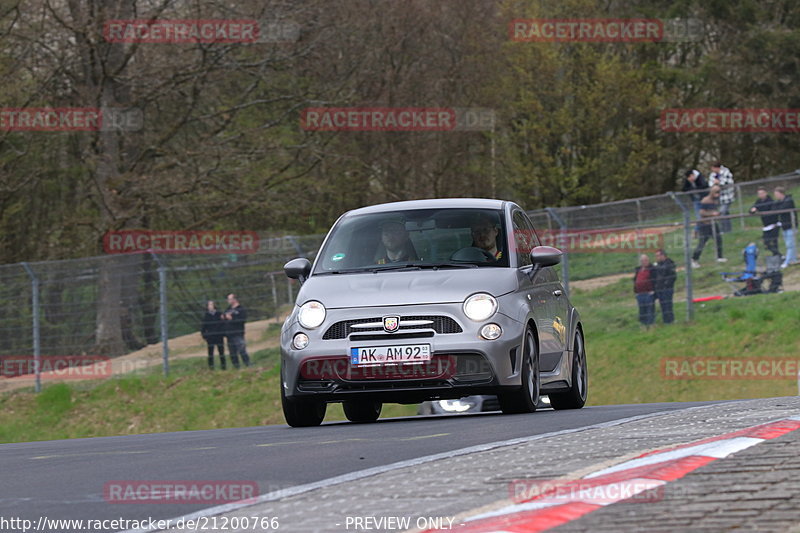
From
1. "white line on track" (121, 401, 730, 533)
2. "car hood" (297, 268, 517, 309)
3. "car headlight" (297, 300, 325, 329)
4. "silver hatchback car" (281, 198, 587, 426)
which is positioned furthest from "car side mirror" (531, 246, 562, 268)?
"white line on track" (121, 401, 730, 533)

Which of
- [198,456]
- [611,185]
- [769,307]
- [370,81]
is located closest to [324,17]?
[370,81]

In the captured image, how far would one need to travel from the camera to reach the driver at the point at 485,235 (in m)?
12.2

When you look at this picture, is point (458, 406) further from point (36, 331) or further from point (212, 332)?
point (36, 331)

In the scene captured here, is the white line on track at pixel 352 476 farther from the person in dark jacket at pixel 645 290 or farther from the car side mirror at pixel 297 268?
the person in dark jacket at pixel 645 290

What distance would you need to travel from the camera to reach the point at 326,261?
12352 millimetres

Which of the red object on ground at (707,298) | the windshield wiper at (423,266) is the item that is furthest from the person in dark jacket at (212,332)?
the windshield wiper at (423,266)

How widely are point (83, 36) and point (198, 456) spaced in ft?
78.7

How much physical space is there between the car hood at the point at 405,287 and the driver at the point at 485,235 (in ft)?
1.19

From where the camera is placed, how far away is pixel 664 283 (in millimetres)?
27234

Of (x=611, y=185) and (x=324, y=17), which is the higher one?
(x=324, y=17)

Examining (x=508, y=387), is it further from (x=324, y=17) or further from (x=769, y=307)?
(x=324, y=17)

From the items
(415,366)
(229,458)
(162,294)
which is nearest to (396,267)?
(415,366)

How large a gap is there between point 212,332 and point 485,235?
1532cm

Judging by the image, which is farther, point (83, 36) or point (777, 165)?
point (777, 165)
